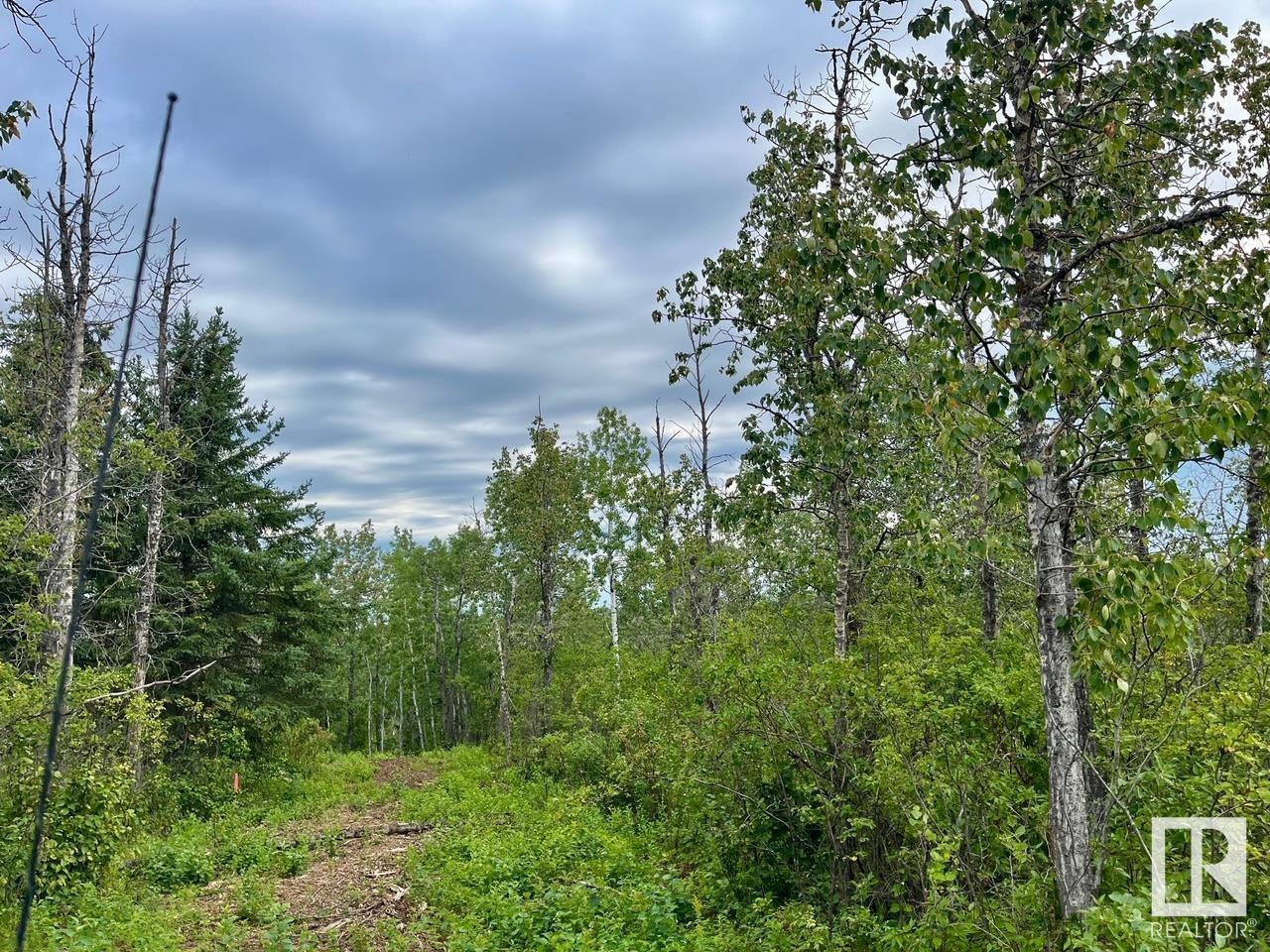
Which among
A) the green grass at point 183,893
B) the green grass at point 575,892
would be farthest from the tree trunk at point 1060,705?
the green grass at point 183,893

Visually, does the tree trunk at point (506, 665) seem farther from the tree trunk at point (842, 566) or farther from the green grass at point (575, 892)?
the tree trunk at point (842, 566)

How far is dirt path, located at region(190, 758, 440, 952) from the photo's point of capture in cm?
705

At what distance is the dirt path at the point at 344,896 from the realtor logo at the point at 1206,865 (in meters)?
6.13

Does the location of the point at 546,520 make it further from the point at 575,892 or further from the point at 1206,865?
the point at 1206,865

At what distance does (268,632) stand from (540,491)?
26.9 feet

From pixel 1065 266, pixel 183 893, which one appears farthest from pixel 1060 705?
pixel 183 893

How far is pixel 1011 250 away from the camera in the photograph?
12.4 ft

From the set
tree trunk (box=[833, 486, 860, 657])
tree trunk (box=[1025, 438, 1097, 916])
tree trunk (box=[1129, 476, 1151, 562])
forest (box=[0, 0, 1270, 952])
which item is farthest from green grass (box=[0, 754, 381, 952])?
tree trunk (box=[1129, 476, 1151, 562])

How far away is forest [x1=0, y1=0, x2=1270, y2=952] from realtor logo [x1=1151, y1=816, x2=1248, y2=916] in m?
0.07

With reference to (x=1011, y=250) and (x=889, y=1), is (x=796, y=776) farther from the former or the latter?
(x=889, y=1)

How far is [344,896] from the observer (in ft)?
28.5

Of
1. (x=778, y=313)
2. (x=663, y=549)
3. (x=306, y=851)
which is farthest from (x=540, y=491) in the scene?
(x=778, y=313)

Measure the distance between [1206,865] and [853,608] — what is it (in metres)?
4.55

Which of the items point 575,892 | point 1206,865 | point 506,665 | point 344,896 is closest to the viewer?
point 1206,865
